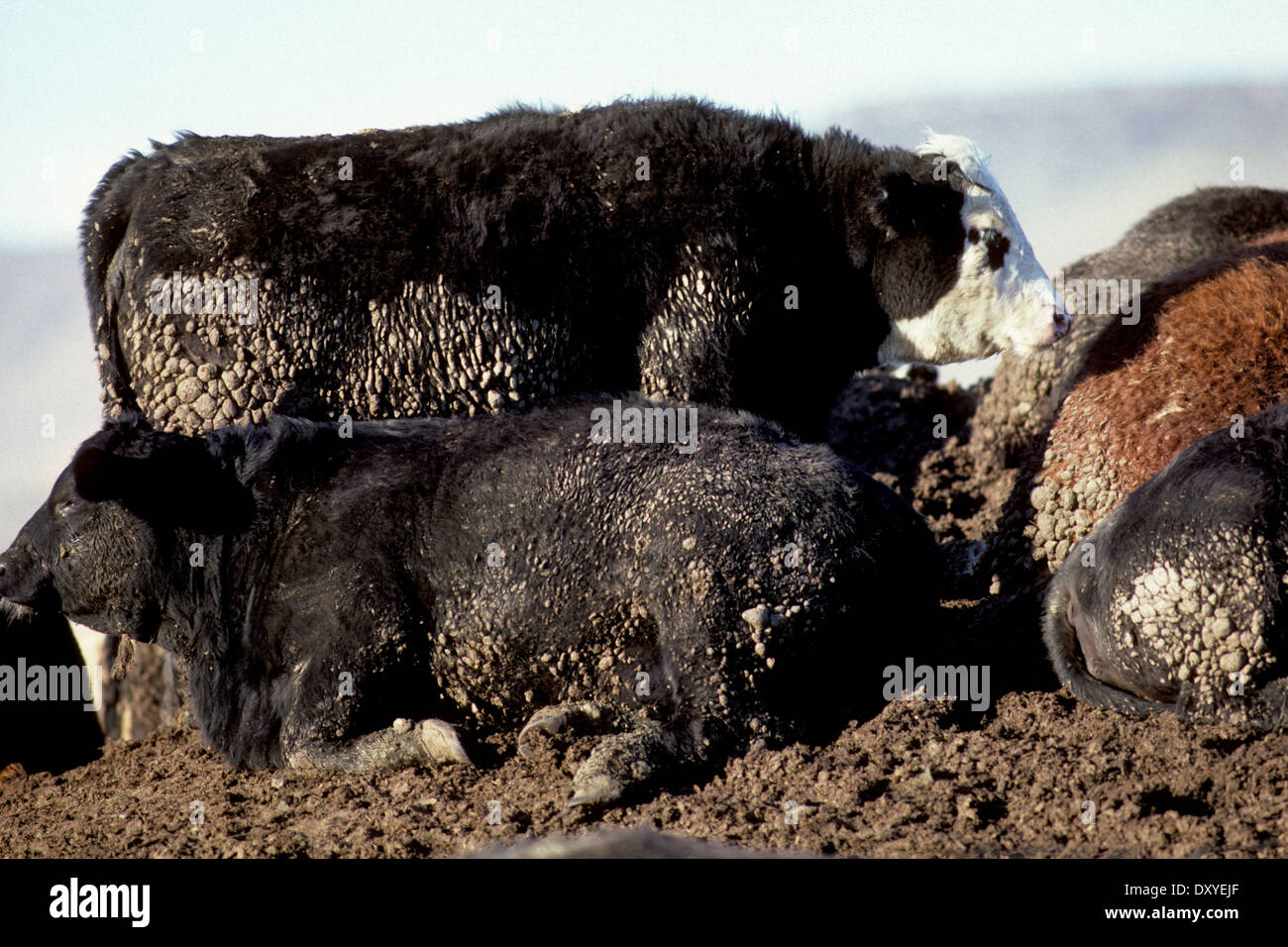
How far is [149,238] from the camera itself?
704 cm

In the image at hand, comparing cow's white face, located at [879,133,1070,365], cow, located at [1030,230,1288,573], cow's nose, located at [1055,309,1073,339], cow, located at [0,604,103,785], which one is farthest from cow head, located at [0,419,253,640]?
cow's nose, located at [1055,309,1073,339]

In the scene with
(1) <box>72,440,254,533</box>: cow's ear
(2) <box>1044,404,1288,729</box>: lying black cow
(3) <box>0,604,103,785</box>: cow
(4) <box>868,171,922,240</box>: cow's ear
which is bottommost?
(3) <box>0,604,103,785</box>: cow

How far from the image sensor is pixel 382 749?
5629 mm

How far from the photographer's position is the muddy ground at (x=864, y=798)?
453 cm

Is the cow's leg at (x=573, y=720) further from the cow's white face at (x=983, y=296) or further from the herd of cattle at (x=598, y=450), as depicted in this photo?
the cow's white face at (x=983, y=296)

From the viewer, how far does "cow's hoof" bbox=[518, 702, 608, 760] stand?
5469 mm

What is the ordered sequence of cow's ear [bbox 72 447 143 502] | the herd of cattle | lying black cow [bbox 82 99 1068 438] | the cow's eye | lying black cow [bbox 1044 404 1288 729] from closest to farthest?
lying black cow [bbox 1044 404 1288 729] → the herd of cattle → cow's ear [bbox 72 447 143 502] → lying black cow [bbox 82 99 1068 438] → the cow's eye

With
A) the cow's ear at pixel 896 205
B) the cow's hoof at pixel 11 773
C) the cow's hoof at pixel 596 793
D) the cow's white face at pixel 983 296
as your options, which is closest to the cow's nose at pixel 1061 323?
the cow's white face at pixel 983 296

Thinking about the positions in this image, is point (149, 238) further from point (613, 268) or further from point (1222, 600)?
point (1222, 600)

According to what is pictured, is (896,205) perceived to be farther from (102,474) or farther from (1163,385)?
(102,474)

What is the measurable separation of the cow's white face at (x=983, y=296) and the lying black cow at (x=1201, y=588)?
6.76 feet

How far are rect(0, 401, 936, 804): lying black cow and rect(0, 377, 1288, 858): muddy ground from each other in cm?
20

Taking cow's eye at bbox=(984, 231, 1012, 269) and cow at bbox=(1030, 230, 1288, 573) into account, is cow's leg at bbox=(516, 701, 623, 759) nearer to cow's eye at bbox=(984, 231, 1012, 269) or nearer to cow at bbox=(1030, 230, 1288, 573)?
cow at bbox=(1030, 230, 1288, 573)

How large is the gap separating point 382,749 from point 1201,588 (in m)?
3.27
